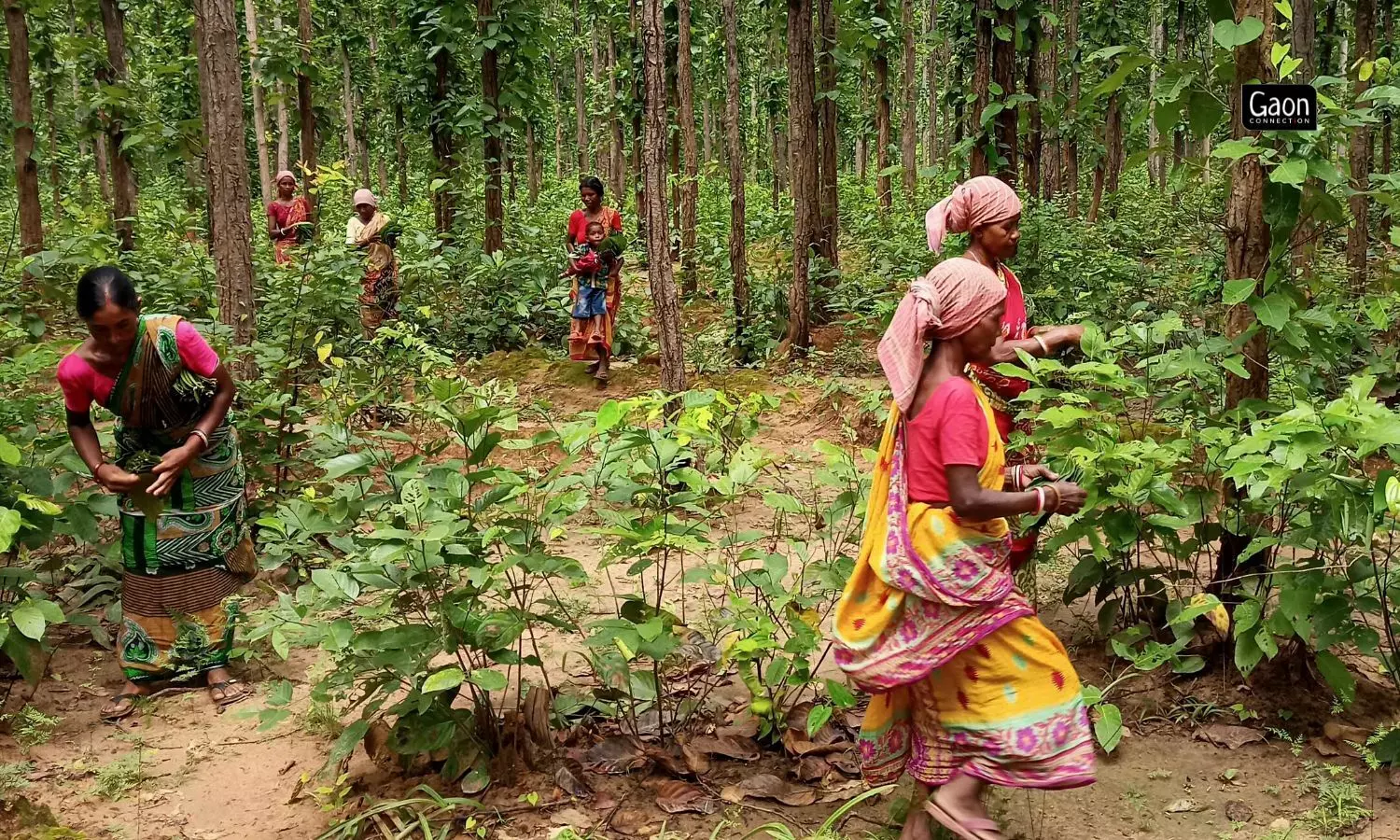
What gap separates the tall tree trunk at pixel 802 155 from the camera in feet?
28.2

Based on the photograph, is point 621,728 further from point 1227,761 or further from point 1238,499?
point 1238,499

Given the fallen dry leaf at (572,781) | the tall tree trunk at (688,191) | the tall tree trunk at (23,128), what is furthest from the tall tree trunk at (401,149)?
the fallen dry leaf at (572,781)

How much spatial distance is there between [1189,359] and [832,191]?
720 cm

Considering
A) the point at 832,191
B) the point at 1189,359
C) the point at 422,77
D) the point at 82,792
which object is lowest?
the point at 82,792

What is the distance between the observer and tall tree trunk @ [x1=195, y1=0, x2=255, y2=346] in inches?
211

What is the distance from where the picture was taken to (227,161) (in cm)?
546

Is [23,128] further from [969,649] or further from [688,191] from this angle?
[688,191]

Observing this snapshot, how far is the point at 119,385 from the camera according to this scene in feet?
13.0

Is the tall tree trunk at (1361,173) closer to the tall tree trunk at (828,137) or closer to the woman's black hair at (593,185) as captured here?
the tall tree trunk at (828,137)

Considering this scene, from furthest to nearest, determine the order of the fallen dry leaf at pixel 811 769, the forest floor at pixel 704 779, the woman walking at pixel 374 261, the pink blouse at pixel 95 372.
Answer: the woman walking at pixel 374 261 < the pink blouse at pixel 95 372 < the fallen dry leaf at pixel 811 769 < the forest floor at pixel 704 779

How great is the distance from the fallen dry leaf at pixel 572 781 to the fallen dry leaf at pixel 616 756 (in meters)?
0.05

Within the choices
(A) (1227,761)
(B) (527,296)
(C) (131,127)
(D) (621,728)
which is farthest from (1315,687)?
(C) (131,127)

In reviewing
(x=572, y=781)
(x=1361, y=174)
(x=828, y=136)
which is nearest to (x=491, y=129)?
(x=828, y=136)

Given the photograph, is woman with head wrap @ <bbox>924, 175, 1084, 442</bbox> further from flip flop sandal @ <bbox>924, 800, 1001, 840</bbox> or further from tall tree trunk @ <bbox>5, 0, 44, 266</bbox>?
tall tree trunk @ <bbox>5, 0, 44, 266</bbox>
